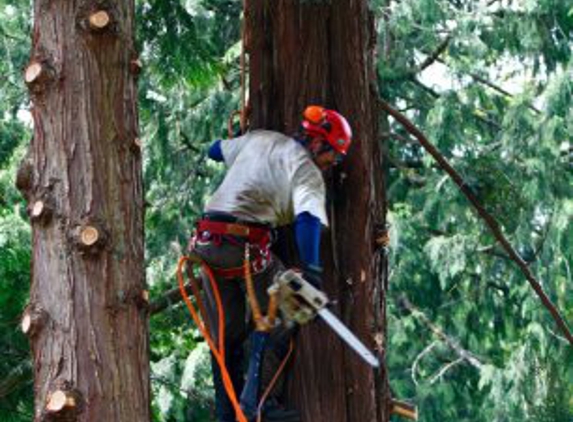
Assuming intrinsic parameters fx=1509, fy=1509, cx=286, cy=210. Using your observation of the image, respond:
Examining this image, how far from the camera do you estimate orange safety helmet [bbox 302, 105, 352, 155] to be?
6.59 metres

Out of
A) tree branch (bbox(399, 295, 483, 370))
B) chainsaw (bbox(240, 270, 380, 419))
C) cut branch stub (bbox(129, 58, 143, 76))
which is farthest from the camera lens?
tree branch (bbox(399, 295, 483, 370))

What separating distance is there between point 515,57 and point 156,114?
5131 millimetres

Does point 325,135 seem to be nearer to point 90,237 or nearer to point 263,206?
point 263,206

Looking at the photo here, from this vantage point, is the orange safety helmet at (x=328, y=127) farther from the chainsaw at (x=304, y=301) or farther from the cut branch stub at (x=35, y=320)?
the cut branch stub at (x=35, y=320)

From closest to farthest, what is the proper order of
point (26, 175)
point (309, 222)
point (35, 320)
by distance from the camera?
1. point (35, 320)
2. point (26, 175)
3. point (309, 222)

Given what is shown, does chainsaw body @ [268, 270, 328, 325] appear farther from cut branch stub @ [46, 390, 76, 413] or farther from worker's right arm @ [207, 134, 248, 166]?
cut branch stub @ [46, 390, 76, 413]

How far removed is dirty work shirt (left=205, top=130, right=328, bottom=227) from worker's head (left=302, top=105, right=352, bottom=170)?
65mm

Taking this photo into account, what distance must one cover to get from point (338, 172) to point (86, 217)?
1.68m

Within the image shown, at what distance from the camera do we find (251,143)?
6.78m

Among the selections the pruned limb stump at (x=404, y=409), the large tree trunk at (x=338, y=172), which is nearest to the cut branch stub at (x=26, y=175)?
the large tree trunk at (x=338, y=172)

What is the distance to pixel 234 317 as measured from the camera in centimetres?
680

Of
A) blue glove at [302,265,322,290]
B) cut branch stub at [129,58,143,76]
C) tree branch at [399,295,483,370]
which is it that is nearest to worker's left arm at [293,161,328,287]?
blue glove at [302,265,322,290]

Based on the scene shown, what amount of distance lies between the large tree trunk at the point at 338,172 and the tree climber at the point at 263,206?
0.67 ft

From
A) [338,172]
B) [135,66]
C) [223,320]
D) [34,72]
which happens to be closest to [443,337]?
[338,172]
